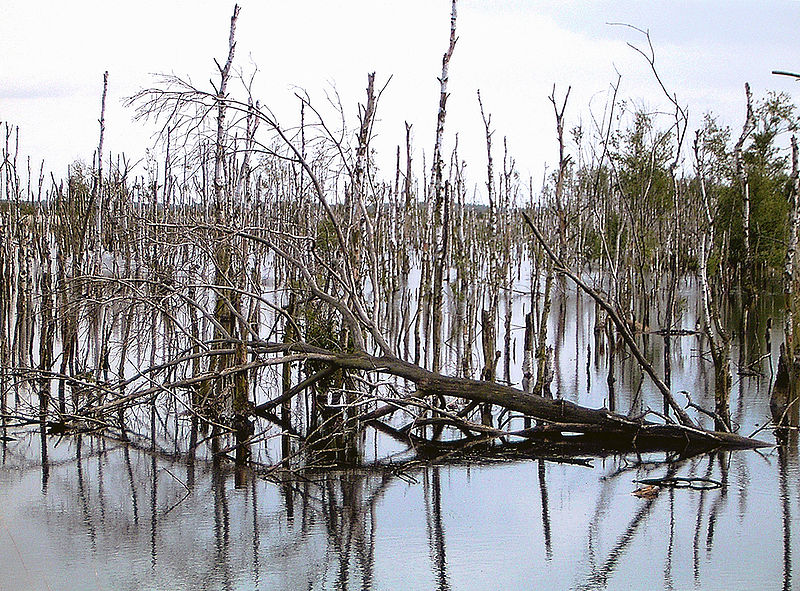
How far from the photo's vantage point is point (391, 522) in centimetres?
700

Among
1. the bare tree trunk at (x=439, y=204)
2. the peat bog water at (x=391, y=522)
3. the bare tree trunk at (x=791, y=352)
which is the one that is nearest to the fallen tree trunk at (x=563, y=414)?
the peat bog water at (x=391, y=522)

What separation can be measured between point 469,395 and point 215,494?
2651 millimetres

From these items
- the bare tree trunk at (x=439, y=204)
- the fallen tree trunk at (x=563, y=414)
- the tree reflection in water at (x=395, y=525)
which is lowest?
the tree reflection in water at (x=395, y=525)

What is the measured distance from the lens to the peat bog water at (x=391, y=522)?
589cm

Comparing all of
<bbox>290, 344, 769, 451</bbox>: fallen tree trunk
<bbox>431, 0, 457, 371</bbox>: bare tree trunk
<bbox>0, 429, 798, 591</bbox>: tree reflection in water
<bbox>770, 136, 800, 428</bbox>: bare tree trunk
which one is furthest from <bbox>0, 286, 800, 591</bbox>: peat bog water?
<bbox>431, 0, 457, 371</bbox>: bare tree trunk

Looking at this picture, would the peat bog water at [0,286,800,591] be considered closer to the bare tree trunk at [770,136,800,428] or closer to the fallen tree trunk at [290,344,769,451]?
the fallen tree trunk at [290,344,769,451]

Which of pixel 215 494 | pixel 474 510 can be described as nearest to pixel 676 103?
pixel 474 510

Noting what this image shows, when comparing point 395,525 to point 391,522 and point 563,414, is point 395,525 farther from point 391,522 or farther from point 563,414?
Result: point 563,414

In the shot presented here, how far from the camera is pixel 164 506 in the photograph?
7.41m

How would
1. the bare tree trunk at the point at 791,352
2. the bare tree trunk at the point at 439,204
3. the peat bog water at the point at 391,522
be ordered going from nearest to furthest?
the peat bog water at the point at 391,522
the bare tree trunk at the point at 791,352
the bare tree trunk at the point at 439,204

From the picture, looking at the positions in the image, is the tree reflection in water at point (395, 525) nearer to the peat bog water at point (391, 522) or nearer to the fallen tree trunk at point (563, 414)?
the peat bog water at point (391, 522)

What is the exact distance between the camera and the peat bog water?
5.89 m

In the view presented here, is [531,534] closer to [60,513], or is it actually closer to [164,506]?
[164,506]

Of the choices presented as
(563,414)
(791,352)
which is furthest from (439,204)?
(791,352)
